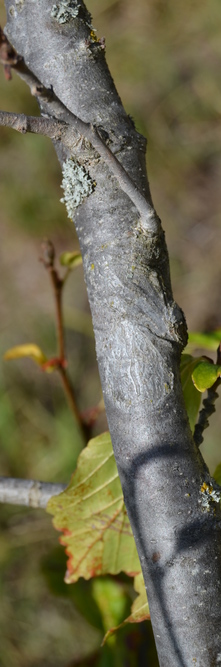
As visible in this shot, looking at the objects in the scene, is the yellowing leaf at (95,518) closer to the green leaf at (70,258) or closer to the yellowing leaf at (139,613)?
the yellowing leaf at (139,613)

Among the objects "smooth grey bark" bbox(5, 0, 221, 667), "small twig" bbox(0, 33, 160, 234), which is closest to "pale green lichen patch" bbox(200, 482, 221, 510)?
"smooth grey bark" bbox(5, 0, 221, 667)

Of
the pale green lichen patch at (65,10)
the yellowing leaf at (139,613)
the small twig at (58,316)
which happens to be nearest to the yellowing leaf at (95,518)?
the yellowing leaf at (139,613)

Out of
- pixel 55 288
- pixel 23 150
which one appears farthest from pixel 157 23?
pixel 55 288

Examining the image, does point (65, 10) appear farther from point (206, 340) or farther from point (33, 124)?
point (206, 340)

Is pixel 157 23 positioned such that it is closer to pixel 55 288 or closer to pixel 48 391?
pixel 48 391

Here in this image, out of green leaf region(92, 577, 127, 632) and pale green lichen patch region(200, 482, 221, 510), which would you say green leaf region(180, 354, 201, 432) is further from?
green leaf region(92, 577, 127, 632)
